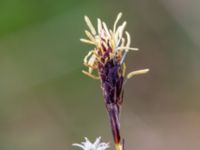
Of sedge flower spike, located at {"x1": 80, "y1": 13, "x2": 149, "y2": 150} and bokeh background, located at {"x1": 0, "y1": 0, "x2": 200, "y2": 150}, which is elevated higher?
bokeh background, located at {"x1": 0, "y1": 0, "x2": 200, "y2": 150}

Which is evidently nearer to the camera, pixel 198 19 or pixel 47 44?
pixel 198 19

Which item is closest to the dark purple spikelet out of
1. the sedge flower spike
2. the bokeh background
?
the sedge flower spike

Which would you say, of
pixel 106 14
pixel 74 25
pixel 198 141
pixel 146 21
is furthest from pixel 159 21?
pixel 198 141

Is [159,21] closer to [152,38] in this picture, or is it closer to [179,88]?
[152,38]

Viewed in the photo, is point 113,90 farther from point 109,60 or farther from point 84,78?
point 84,78

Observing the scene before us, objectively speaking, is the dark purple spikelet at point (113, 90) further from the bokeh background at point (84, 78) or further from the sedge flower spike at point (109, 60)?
→ the bokeh background at point (84, 78)

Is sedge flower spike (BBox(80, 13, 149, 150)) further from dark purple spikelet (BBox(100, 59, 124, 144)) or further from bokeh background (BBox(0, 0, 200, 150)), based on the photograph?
bokeh background (BBox(0, 0, 200, 150))

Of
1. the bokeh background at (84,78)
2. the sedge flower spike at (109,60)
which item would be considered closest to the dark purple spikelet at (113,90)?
the sedge flower spike at (109,60)

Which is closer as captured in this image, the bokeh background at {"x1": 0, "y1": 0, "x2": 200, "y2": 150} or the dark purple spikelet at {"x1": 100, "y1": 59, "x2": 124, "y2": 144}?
the dark purple spikelet at {"x1": 100, "y1": 59, "x2": 124, "y2": 144}

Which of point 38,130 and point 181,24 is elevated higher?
point 181,24
